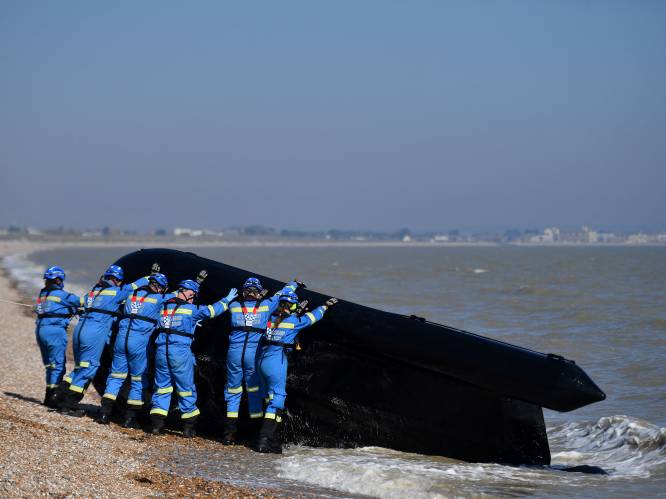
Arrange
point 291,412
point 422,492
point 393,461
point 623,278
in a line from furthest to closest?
point 623,278, point 291,412, point 393,461, point 422,492

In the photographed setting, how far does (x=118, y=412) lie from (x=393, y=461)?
3.88 m

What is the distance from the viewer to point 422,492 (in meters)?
9.84

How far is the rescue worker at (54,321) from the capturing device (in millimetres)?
12398

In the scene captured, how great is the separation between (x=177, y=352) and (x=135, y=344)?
2.16 feet

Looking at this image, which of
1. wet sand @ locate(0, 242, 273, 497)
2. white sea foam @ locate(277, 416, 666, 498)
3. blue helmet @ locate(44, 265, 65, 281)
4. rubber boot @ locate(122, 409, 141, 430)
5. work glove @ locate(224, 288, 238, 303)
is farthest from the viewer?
blue helmet @ locate(44, 265, 65, 281)

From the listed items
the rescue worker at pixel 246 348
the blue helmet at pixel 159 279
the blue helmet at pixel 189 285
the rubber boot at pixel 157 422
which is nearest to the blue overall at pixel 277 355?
the rescue worker at pixel 246 348

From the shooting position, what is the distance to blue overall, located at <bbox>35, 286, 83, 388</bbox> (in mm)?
12391

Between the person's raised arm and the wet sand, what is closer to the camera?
the wet sand

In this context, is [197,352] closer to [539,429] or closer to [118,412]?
[118,412]

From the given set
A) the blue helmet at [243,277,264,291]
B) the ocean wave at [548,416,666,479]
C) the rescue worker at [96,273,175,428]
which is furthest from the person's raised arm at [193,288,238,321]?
the ocean wave at [548,416,666,479]

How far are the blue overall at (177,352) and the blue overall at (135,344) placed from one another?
10.6 inches

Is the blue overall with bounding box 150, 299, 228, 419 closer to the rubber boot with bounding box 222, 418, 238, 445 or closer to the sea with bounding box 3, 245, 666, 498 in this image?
the rubber boot with bounding box 222, 418, 238, 445

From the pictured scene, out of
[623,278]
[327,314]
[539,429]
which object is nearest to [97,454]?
[327,314]

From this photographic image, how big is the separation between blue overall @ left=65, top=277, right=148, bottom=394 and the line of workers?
0.01m
